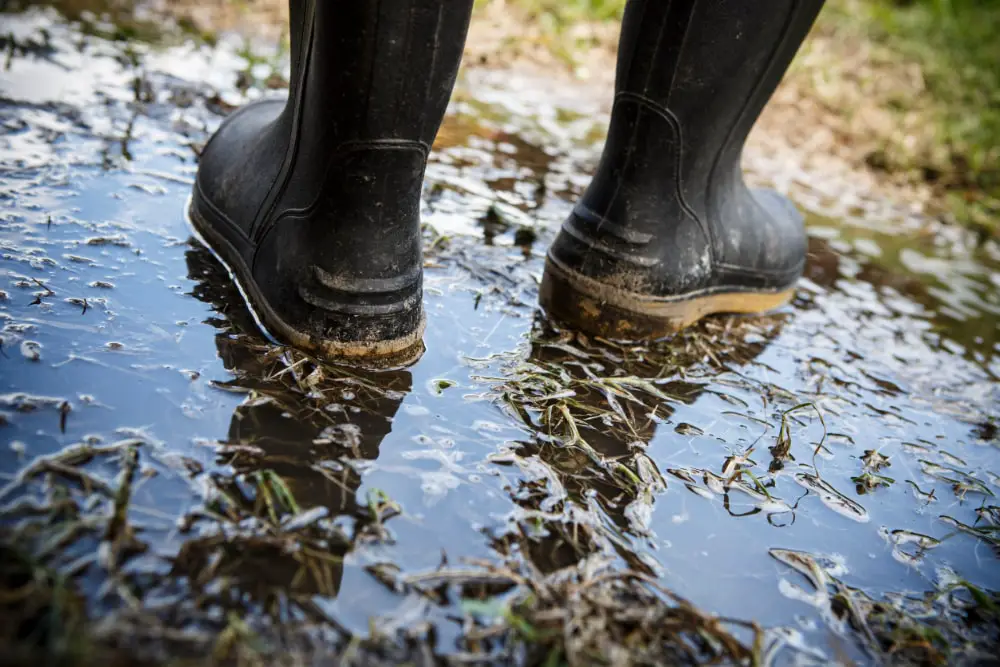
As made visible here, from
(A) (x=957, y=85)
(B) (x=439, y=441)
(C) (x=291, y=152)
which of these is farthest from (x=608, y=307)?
(A) (x=957, y=85)

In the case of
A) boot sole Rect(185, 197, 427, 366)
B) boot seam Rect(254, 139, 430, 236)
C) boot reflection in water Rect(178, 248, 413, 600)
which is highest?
boot seam Rect(254, 139, 430, 236)

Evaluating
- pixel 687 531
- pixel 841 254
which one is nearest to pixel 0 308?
pixel 687 531

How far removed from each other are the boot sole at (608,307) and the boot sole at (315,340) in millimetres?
345

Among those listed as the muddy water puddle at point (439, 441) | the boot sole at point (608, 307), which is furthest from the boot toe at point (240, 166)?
the boot sole at point (608, 307)

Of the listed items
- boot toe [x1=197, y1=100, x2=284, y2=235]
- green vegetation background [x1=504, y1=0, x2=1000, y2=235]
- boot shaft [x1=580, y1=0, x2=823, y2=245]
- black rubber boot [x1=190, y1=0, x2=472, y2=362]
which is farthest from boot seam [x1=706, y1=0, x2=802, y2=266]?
green vegetation background [x1=504, y1=0, x2=1000, y2=235]

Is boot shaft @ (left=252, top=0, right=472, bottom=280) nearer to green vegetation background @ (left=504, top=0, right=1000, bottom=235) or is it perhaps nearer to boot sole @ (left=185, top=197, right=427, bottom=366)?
boot sole @ (left=185, top=197, right=427, bottom=366)

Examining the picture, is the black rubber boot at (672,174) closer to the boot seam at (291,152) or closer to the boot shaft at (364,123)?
the boot shaft at (364,123)

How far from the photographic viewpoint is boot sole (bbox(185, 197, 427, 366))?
1.28 meters

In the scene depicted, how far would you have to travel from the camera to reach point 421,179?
1.26 meters

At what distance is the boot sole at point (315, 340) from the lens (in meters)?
1.28

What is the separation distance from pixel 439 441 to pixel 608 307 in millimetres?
558

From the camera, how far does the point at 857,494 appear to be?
1.27 meters

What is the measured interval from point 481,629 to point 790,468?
2.21ft

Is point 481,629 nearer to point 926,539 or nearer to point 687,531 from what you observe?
point 687,531
